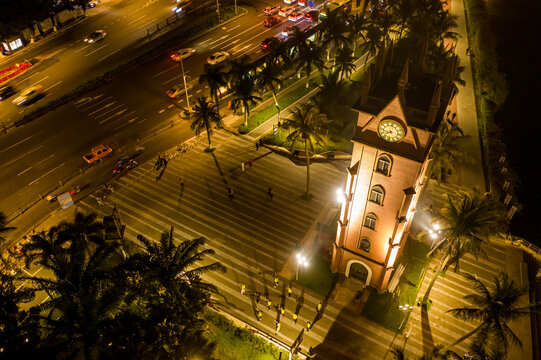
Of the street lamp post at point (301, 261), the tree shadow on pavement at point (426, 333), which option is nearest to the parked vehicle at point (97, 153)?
the street lamp post at point (301, 261)

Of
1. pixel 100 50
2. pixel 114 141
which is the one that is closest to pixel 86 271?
pixel 114 141

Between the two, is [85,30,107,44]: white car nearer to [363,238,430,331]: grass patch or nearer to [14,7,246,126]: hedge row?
[14,7,246,126]: hedge row

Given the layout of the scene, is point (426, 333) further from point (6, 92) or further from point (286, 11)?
point (286, 11)

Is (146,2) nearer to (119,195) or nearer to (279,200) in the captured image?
(119,195)

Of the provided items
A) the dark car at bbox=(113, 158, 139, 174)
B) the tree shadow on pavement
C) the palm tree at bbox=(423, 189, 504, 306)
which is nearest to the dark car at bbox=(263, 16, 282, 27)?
the dark car at bbox=(113, 158, 139, 174)

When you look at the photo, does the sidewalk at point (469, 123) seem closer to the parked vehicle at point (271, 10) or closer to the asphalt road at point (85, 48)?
the parked vehicle at point (271, 10)
